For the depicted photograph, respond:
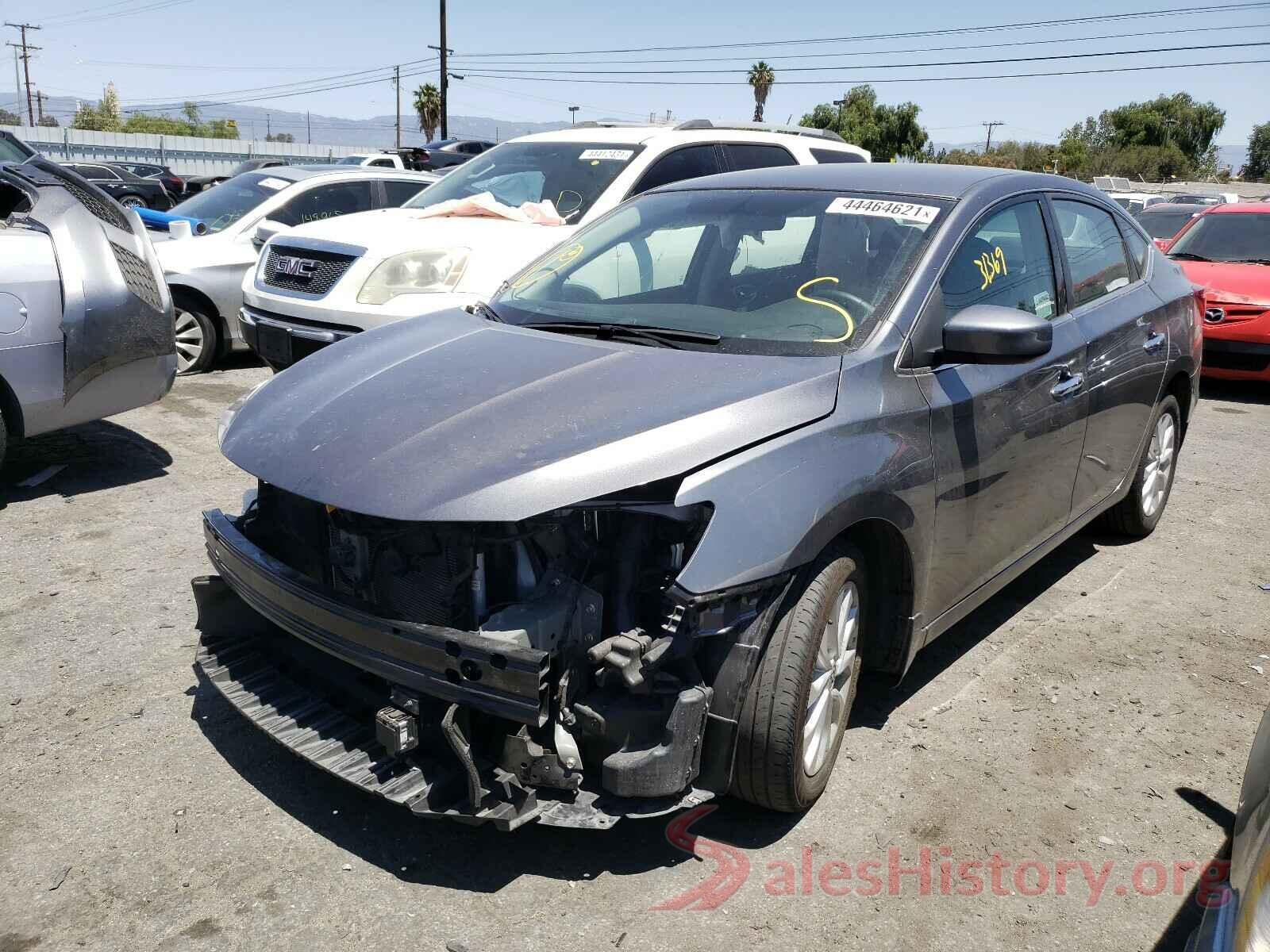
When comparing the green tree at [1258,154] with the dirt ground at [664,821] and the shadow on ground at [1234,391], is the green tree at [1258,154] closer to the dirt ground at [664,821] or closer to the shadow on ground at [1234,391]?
the shadow on ground at [1234,391]

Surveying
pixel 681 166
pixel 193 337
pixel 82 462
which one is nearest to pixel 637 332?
pixel 82 462

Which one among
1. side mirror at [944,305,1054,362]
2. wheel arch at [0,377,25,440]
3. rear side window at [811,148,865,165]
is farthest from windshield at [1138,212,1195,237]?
wheel arch at [0,377,25,440]

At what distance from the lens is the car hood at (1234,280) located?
9.27 meters

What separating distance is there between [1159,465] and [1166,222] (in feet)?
34.5

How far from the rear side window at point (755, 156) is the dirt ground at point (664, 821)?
449 centimetres

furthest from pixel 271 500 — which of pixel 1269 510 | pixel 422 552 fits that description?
pixel 1269 510

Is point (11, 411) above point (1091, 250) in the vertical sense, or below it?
below

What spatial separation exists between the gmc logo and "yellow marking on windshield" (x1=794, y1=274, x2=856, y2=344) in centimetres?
434

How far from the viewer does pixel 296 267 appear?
694 centimetres

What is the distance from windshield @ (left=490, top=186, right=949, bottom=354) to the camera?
333cm

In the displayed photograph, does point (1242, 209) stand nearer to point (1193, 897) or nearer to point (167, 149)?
point (1193, 897)

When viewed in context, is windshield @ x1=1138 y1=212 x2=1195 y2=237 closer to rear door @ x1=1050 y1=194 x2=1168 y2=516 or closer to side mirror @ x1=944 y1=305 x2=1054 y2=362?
rear door @ x1=1050 y1=194 x2=1168 y2=516

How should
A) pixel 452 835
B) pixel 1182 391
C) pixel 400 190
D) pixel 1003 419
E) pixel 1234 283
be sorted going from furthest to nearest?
pixel 400 190 < pixel 1234 283 < pixel 1182 391 < pixel 1003 419 < pixel 452 835

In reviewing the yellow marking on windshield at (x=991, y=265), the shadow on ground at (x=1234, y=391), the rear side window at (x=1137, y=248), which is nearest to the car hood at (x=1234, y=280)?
the shadow on ground at (x=1234, y=391)
